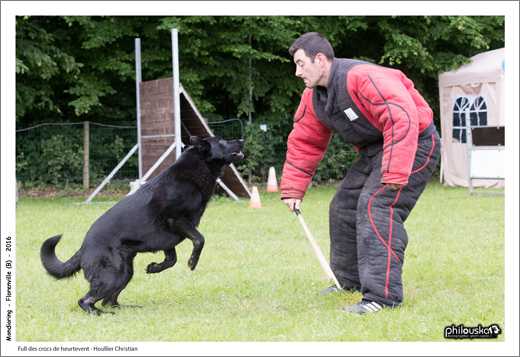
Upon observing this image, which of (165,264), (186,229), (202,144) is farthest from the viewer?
(202,144)

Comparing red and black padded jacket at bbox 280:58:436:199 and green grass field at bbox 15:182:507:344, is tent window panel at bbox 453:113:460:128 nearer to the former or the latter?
green grass field at bbox 15:182:507:344

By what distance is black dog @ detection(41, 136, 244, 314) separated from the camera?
11.4 feet

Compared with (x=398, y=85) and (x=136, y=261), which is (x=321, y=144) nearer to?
(x=398, y=85)

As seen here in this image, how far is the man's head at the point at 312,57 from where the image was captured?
136 inches

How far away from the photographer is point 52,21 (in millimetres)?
12273

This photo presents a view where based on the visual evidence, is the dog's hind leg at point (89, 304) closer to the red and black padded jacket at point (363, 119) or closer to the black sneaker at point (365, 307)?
the red and black padded jacket at point (363, 119)

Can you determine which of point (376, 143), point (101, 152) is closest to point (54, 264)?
point (376, 143)

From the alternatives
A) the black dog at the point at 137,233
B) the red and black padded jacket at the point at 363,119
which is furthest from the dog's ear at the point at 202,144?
the red and black padded jacket at the point at 363,119

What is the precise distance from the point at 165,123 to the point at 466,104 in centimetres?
788

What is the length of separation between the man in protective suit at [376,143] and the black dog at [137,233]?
109 centimetres

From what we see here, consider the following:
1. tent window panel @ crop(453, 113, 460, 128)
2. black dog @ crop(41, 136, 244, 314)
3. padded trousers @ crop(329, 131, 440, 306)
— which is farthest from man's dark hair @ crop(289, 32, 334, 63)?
tent window panel @ crop(453, 113, 460, 128)

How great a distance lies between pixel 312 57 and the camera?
3.45 metres

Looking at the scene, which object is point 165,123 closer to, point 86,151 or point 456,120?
point 86,151

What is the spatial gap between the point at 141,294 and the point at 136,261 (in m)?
1.14
